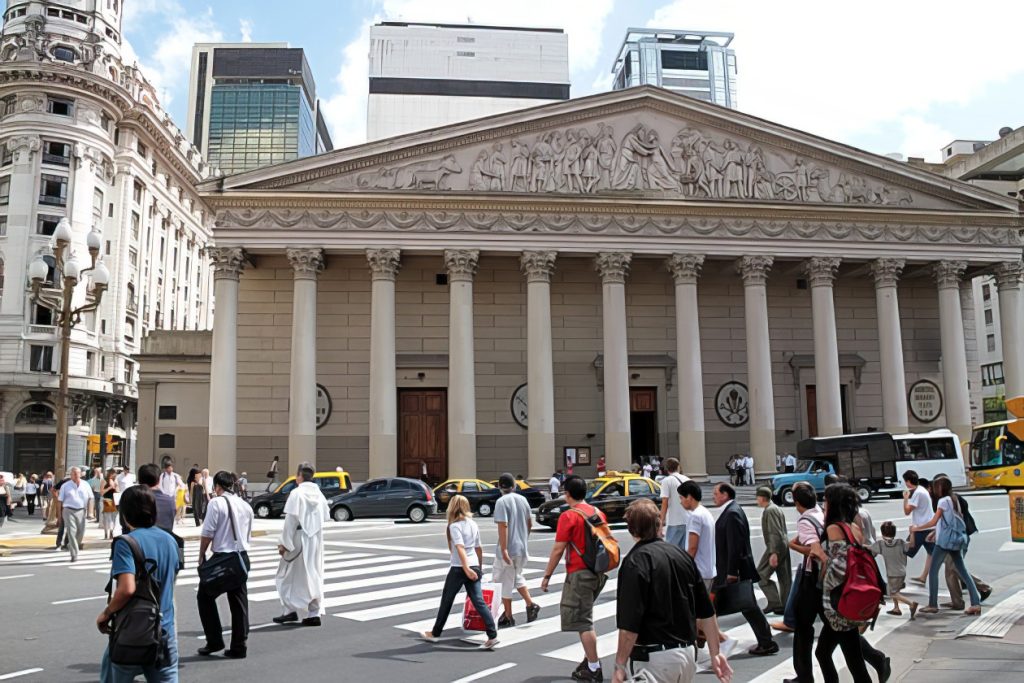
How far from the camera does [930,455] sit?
107 feet

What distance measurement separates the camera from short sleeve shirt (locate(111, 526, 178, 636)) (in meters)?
5.29

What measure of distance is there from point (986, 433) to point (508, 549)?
30.6m

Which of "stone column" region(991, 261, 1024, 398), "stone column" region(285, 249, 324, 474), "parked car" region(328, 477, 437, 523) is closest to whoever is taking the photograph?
"parked car" region(328, 477, 437, 523)

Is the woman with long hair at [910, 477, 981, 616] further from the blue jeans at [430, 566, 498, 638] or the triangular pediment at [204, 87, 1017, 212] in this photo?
the triangular pediment at [204, 87, 1017, 212]

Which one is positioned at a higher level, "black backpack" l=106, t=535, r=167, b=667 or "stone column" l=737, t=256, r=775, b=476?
"stone column" l=737, t=256, r=775, b=476

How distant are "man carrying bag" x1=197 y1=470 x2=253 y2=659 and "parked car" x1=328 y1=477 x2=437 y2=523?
18409 millimetres

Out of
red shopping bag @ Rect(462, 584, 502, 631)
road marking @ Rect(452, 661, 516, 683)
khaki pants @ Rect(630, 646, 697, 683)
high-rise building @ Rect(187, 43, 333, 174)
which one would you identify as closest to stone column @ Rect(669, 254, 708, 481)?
red shopping bag @ Rect(462, 584, 502, 631)

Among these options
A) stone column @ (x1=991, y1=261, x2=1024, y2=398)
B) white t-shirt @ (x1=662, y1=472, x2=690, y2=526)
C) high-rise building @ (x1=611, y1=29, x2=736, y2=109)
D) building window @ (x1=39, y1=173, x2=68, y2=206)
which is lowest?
white t-shirt @ (x1=662, y1=472, x2=690, y2=526)

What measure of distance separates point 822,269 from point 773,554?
2963 centimetres

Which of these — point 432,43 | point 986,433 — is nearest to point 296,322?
point 986,433

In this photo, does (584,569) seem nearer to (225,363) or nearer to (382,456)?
(382,456)

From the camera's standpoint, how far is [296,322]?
3338 centimetres

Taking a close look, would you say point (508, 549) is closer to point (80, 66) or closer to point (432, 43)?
point (80, 66)

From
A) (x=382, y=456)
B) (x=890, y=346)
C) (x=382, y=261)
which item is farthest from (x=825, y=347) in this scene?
(x=382, y=456)
